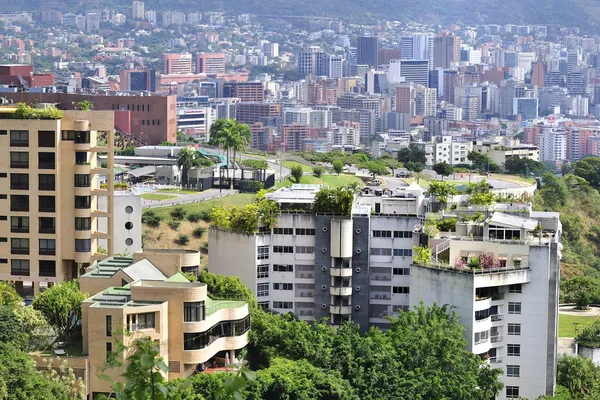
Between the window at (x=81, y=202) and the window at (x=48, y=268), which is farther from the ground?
the window at (x=81, y=202)

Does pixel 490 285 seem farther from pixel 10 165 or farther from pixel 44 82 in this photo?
pixel 44 82

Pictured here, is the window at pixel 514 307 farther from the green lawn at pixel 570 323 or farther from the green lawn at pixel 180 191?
the green lawn at pixel 180 191

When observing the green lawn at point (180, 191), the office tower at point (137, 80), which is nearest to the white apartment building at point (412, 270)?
the green lawn at point (180, 191)

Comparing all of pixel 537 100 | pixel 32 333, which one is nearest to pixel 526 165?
pixel 32 333

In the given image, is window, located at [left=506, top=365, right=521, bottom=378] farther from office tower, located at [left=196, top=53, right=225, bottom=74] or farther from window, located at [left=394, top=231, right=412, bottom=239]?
office tower, located at [left=196, top=53, right=225, bottom=74]

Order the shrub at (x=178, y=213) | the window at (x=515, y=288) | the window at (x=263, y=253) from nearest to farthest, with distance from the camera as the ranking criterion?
1. the window at (x=515, y=288)
2. the window at (x=263, y=253)
3. the shrub at (x=178, y=213)
